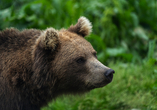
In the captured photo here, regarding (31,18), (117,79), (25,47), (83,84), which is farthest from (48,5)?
(83,84)

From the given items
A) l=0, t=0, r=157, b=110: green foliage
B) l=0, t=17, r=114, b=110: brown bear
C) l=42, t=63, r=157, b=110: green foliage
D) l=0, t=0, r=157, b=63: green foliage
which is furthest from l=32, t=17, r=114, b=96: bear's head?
l=0, t=0, r=157, b=63: green foliage

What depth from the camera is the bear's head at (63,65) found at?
3516 mm

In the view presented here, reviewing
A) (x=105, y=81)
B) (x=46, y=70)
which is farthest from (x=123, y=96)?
(x=46, y=70)

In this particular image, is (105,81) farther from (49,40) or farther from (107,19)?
(107,19)

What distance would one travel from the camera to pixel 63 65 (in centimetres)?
355

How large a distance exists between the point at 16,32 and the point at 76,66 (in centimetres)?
127

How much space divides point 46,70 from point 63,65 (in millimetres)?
281

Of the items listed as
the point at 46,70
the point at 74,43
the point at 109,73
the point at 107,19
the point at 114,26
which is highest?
the point at 107,19

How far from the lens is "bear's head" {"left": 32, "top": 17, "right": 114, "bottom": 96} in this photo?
11.5 feet

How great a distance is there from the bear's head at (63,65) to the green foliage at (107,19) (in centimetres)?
321

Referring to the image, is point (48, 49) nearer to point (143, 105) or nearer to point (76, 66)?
point (76, 66)

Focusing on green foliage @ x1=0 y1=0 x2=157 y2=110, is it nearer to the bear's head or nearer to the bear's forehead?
the bear's head

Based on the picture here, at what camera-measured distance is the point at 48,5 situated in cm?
727

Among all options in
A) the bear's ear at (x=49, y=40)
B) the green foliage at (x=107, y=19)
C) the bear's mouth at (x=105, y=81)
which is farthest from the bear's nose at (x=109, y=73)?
the green foliage at (x=107, y=19)
